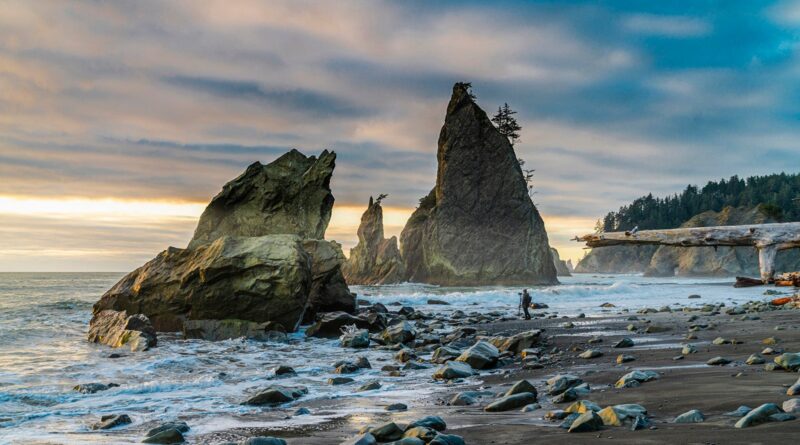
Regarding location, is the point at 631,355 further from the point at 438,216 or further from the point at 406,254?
the point at 406,254

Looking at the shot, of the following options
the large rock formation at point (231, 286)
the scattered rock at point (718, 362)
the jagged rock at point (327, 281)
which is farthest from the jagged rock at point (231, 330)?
the scattered rock at point (718, 362)

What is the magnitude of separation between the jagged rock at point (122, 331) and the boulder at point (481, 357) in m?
7.67

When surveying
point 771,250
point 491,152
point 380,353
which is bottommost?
point 380,353

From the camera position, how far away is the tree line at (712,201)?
304 ft

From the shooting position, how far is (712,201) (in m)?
112

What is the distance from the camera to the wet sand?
12.9 ft

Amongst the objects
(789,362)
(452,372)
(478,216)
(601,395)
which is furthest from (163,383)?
(478,216)

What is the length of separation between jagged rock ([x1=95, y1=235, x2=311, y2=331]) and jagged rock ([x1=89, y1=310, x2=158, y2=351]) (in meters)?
1.43

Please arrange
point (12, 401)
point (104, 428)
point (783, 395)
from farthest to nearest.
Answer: point (12, 401)
point (104, 428)
point (783, 395)

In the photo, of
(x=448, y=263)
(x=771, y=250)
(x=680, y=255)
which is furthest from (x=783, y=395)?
(x=680, y=255)

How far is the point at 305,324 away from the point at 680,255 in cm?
9099

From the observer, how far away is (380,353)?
1245 cm

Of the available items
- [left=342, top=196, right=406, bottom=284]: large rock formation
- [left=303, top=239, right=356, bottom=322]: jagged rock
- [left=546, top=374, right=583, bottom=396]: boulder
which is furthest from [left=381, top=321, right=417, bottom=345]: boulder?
[left=342, top=196, right=406, bottom=284]: large rock formation

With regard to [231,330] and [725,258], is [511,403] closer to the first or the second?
[231,330]
